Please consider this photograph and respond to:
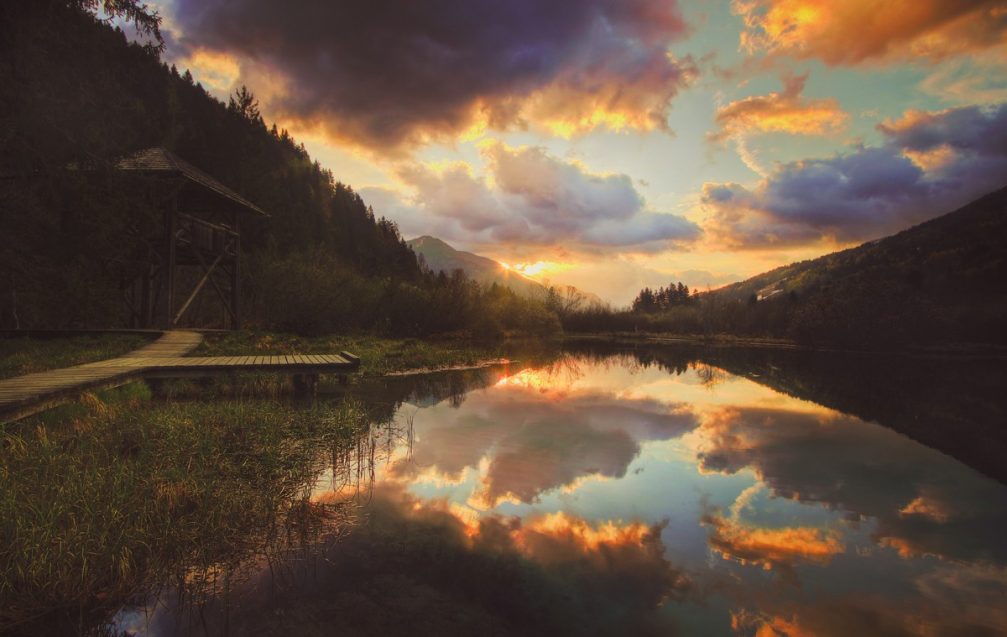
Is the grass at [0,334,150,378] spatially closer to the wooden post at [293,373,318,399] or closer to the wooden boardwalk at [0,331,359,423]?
the wooden boardwalk at [0,331,359,423]

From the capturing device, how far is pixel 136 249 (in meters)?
19.3

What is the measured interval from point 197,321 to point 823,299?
64511 mm

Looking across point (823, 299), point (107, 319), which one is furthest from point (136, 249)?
point (823, 299)

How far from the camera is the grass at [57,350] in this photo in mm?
10445

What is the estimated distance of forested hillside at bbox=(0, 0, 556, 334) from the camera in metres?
10.2

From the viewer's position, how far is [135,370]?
1007 centimetres

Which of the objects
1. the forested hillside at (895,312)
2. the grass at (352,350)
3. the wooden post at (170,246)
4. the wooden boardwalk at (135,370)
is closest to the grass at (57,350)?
the wooden boardwalk at (135,370)

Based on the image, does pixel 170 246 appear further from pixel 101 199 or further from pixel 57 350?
pixel 57 350

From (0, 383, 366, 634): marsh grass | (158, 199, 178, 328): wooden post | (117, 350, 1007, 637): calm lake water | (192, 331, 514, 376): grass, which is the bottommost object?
(117, 350, 1007, 637): calm lake water

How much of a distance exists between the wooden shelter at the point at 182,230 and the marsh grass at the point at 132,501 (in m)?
10.8

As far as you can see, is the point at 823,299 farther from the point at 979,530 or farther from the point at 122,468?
the point at 122,468

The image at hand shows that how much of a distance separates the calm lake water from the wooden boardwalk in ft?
9.43

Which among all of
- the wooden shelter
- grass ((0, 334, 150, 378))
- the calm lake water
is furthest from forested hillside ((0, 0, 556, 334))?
the calm lake water

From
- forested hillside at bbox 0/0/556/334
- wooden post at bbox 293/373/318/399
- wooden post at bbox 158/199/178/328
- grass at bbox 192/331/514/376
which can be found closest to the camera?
forested hillside at bbox 0/0/556/334
